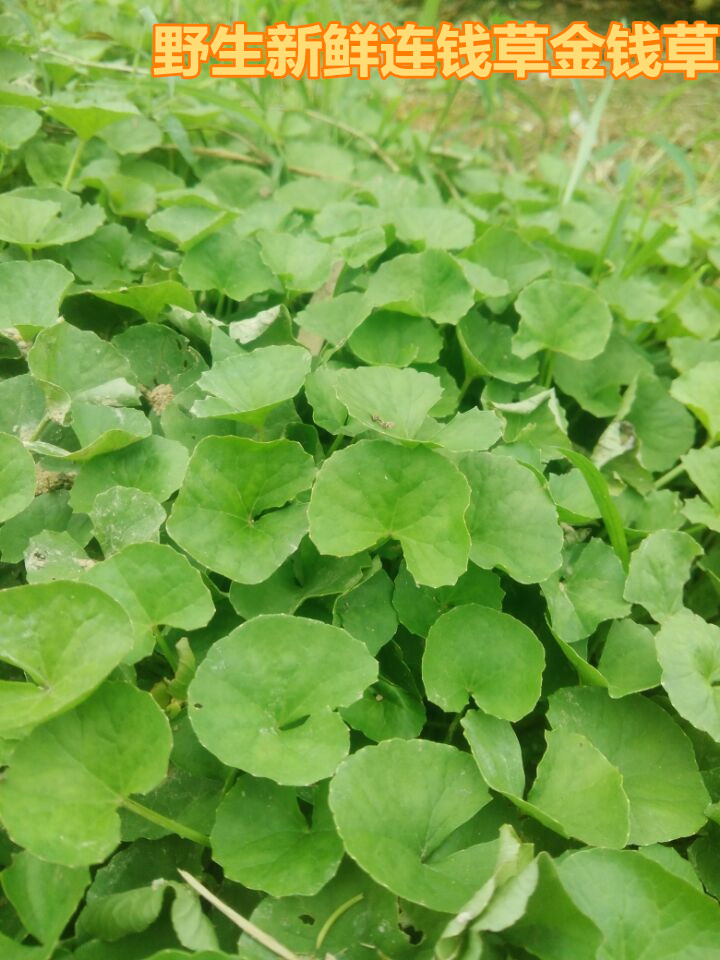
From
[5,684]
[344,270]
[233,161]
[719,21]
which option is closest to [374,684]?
→ [5,684]

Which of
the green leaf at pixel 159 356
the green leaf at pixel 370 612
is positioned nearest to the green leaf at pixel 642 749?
the green leaf at pixel 370 612

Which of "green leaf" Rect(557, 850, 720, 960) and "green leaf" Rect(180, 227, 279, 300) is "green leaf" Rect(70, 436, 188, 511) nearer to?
"green leaf" Rect(180, 227, 279, 300)

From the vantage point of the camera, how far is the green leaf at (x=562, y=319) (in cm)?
157

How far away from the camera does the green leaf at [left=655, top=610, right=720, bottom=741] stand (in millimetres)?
1080

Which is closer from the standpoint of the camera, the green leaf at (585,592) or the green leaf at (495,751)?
the green leaf at (495,751)

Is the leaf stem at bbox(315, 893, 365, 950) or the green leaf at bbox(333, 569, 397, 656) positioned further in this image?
the green leaf at bbox(333, 569, 397, 656)

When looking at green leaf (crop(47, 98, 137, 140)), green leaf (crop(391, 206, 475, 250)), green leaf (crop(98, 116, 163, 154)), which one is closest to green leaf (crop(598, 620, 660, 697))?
green leaf (crop(391, 206, 475, 250))

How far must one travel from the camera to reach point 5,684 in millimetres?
903

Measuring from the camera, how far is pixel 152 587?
104 cm

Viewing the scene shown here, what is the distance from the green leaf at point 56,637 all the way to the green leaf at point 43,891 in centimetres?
15

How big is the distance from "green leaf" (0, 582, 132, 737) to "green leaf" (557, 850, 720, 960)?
0.57 meters

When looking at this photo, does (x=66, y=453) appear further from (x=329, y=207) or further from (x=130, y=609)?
(x=329, y=207)

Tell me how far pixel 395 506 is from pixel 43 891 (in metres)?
0.64

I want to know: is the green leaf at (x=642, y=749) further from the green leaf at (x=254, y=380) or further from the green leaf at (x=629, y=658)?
the green leaf at (x=254, y=380)
